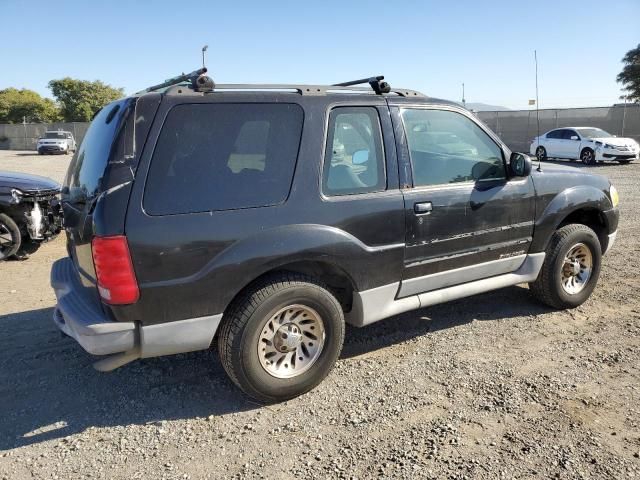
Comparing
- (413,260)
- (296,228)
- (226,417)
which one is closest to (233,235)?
(296,228)

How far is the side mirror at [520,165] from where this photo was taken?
414 cm

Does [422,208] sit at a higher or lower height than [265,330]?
higher

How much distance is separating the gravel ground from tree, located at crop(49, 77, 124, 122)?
2473 inches

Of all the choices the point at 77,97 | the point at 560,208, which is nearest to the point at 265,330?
the point at 560,208

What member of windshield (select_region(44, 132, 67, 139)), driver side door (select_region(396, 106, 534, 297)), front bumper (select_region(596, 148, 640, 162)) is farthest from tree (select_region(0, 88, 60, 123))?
driver side door (select_region(396, 106, 534, 297))

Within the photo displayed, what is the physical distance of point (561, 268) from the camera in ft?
15.5

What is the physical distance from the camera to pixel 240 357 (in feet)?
10.5

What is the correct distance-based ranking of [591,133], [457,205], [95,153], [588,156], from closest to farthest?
[95,153] < [457,205] < [588,156] < [591,133]

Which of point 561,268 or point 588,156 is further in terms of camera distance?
point 588,156

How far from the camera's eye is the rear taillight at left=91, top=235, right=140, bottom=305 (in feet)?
9.28

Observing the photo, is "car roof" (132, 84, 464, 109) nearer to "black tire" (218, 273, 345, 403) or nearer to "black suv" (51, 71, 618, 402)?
"black suv" (51, 71, 618, 402)

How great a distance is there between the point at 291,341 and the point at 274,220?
0.80m

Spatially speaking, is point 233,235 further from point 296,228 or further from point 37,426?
point 37,426

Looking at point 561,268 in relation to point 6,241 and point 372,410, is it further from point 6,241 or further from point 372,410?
point 6,241
